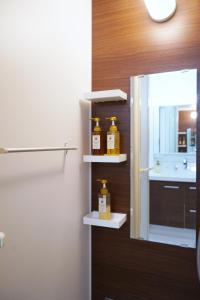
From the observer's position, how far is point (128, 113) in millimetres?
1522

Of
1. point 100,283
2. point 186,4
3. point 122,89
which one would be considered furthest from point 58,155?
point 186,4

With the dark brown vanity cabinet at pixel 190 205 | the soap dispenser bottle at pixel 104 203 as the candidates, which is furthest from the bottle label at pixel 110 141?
the dark brown vanity cabinet at pixel 190 205

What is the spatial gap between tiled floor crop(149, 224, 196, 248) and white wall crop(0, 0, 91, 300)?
43 centimetres

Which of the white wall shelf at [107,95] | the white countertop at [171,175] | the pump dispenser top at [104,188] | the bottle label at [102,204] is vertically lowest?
the bottle label at [102,204]

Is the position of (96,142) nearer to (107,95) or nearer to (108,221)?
(107,95)

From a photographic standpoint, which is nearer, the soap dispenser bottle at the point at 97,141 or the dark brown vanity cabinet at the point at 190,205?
the dark brown vanity cabinet at the point at 190,205

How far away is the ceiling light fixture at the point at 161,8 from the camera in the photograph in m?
1.35

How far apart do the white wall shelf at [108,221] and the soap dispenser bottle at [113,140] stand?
385 millimetres

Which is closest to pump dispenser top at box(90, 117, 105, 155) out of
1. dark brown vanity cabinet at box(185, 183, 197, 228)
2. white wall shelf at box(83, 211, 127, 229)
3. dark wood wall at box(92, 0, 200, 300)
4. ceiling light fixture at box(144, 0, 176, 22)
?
dark wood wall at box(92, 0, 200, 300)

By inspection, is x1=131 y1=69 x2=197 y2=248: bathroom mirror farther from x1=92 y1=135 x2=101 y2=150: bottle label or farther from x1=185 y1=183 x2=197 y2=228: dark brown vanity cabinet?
x1=92 y1=135 x2=101 y2=150: bottle label

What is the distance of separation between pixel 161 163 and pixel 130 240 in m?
0.51

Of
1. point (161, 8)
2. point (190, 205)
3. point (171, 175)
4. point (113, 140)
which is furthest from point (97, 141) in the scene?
point (161, 8)

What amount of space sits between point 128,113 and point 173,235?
0.76 metres

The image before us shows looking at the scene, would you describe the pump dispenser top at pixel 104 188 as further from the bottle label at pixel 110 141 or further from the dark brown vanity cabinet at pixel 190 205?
the dark brown vanity cabinet at pixel 190 205
